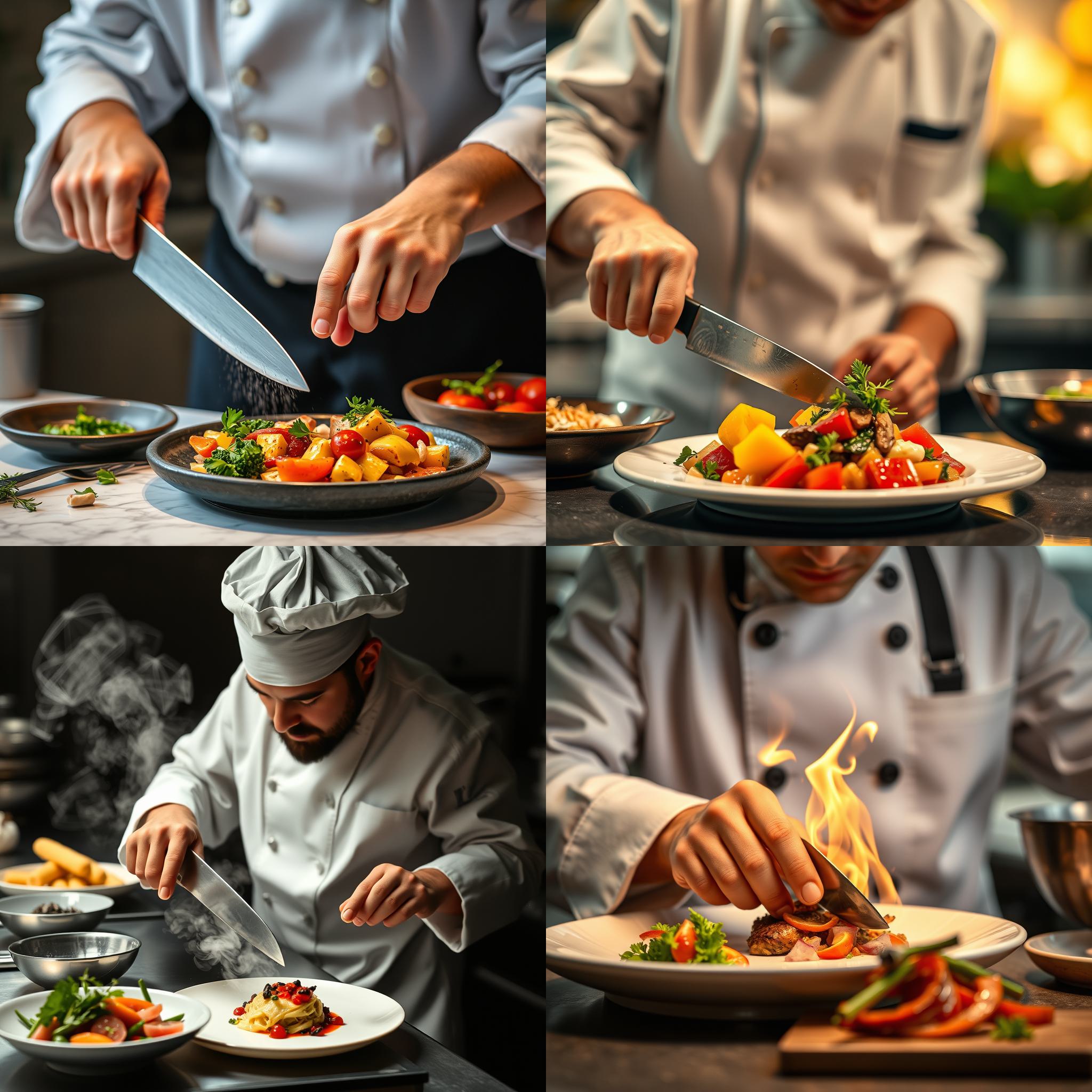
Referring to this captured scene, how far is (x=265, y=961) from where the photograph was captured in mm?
953

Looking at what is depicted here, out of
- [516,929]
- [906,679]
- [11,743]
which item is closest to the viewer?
[516,929]

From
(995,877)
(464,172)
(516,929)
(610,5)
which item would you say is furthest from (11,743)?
(995,877)

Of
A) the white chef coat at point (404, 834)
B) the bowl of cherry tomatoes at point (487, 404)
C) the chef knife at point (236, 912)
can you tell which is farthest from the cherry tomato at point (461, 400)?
the chef knife at point (236, 912)

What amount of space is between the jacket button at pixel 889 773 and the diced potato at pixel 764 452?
2.43 ft

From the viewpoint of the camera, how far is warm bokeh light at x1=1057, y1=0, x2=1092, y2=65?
3488 millimetres

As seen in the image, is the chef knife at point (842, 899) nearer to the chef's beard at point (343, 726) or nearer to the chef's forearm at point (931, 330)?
the chef's beard at point (343, 726)

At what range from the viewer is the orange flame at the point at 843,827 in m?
1.12

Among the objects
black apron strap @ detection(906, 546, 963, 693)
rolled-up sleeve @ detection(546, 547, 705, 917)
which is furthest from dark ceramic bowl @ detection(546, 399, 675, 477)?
black apron strap @ detection(906, 546, 963, 693)

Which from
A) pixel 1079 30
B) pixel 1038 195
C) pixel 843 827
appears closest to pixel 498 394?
pixel 843 827

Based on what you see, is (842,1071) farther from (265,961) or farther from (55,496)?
(55,496)

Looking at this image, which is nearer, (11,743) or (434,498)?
(434,498)

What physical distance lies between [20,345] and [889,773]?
3.48 ft

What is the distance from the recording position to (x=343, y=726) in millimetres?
952

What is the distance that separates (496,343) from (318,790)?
A: 40 cm
